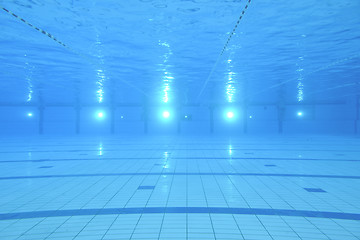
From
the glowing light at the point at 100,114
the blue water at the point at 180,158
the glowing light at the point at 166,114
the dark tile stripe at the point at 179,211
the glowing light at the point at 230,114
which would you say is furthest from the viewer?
the glowing light at the point at 100,114

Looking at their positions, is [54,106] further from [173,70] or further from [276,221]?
[276,221]

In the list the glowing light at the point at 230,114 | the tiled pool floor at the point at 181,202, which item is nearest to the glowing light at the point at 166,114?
the glowing light at the point at 230,114

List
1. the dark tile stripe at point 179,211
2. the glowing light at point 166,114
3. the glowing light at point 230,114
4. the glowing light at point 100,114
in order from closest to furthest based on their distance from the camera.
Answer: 1. the dark tile stripe at point 179,211
2. the glowing light at point 230,114
3. the glowing light at point 166,114
4. the glowing light at point 100,114

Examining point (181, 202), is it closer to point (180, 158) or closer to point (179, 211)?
point (179, 211)

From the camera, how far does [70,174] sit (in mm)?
7523

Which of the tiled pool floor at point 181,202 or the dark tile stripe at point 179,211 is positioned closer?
the tiled pool floor at point 181,202

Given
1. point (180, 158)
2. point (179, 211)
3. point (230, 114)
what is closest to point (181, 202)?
point (179, 211)

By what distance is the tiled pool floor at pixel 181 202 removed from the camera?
3631 millimetres

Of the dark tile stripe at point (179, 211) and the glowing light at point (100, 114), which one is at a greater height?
the glowing light at point (100, 114)

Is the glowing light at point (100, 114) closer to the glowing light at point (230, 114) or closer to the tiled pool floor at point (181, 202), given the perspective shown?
the glowing light at point (230, 114)

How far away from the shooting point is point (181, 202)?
16.0ft

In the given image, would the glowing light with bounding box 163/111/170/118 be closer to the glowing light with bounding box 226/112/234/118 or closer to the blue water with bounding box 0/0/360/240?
the glowing light with bounding box 226/112/234/118

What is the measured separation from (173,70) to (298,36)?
515 cm

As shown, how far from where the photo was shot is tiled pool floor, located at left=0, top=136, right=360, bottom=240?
3631 mm
